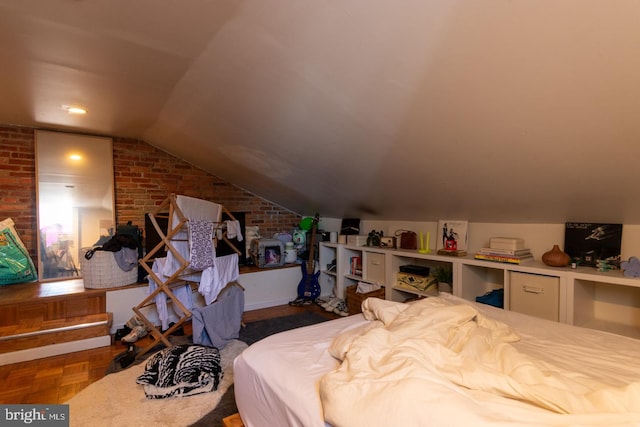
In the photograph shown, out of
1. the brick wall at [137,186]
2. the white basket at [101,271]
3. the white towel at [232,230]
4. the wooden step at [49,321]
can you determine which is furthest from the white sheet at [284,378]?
the brick wall at [137,186]

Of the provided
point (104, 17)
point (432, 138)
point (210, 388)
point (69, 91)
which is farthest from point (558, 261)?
point (69, 91)

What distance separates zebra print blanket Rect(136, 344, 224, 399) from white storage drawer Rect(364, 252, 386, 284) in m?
1.79

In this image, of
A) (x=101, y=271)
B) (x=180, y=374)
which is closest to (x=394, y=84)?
(x=180, y=374)

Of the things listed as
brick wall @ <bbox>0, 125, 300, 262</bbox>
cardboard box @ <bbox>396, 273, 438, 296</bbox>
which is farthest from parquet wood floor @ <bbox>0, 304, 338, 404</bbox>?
cardboard box @ <bbox>396, 273, 438, 296</bbox>

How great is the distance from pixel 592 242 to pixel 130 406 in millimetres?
3152

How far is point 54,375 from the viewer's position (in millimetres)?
2385

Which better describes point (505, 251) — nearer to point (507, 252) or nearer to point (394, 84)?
point (507, 252)

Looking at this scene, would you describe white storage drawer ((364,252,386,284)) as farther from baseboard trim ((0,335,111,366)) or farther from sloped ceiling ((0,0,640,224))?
baseboard trim ((0,335,111,366))

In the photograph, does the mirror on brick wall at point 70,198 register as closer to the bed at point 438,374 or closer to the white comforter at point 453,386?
the bed at point 438,374

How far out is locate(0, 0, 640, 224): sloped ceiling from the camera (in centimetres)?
115

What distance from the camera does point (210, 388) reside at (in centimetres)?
214

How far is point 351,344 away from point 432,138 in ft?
4.05

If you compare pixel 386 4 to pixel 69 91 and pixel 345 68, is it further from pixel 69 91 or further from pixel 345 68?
pixel 69 91

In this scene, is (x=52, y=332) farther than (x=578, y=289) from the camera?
Yes
